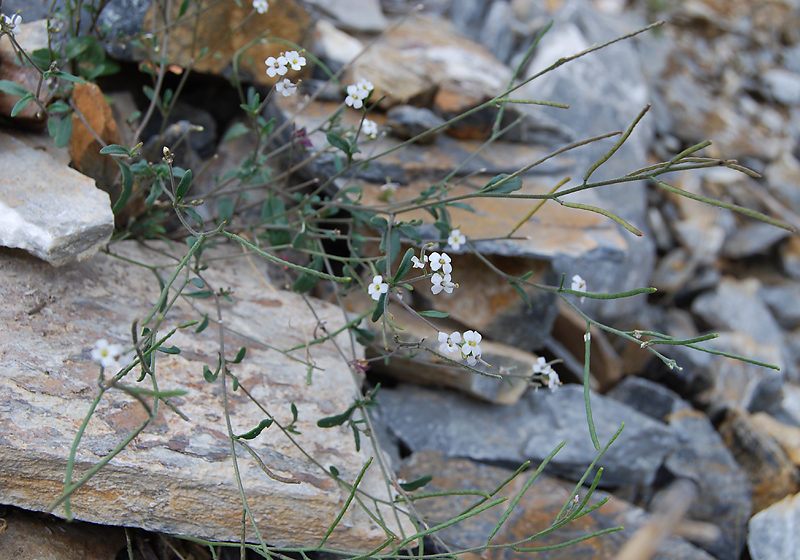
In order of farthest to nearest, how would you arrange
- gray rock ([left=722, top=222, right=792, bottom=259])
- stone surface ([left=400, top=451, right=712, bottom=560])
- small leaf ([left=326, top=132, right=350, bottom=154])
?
1. gray rock ([left=722, top=222, right=792, bottom=259])
2. stone surface ([left=400, top=451, right=712, bottom=560])
3. small leaf ([left=326, top=132, right=350, bottom=154])

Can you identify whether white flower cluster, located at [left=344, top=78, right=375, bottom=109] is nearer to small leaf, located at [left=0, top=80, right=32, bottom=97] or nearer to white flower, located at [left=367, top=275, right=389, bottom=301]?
white flower, located at [left=367, top=275, right=389, bottom=301]

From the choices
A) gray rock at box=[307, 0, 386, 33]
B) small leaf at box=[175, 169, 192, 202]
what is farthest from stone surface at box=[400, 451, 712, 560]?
gray rock at box=[307, 0, 386, 33]

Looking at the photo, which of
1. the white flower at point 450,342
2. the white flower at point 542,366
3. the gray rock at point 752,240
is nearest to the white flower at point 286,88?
the white flower at point 450,342

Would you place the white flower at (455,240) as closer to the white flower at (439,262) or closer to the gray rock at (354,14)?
the white flower at (439,262)

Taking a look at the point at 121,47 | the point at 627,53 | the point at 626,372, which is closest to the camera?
→ the point at 121,47

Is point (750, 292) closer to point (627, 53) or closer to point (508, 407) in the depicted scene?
point (627, 53)

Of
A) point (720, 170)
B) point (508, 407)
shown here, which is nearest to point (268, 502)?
point (508, 407)

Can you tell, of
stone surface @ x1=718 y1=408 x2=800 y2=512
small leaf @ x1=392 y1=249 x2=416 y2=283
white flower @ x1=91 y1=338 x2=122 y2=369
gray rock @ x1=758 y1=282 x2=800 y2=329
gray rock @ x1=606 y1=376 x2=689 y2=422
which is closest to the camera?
white flower @ x1=91 y1=338 x2=122 y2=369

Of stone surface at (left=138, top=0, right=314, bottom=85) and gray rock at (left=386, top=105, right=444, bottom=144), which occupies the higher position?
stone surface at (left=138, top=0, right=314, bottom=85)
